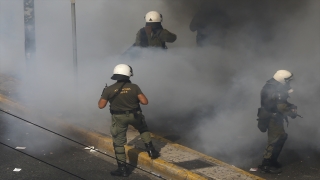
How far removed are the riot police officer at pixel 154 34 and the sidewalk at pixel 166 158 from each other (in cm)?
183

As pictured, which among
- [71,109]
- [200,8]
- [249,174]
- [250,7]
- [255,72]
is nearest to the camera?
[249,174]

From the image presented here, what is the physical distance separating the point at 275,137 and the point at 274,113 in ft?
0.99

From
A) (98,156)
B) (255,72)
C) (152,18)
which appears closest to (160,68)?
(152,18)

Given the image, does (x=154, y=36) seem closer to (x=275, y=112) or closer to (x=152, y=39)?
(x=152, y=39)

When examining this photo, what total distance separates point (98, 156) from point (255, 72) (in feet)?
11.7

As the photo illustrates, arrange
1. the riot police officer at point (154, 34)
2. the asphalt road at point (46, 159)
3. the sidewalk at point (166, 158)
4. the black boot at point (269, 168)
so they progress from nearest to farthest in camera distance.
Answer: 1. the sidewalk at point (166, 158)
2. the asphalt road at point (46, 159)
3. the black boot at point (269, 168)
4. the riot police officer at point (154, 34)

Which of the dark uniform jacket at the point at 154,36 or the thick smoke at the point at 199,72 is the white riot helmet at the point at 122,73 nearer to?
the thick smoke at the point at 199,72

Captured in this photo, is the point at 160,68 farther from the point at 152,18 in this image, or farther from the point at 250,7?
the point at 250,7

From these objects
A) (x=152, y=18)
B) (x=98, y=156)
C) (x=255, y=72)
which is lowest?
(x=98, y=156)

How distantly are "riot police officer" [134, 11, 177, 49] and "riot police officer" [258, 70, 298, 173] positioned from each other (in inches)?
114

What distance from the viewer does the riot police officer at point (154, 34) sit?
9.38 meters

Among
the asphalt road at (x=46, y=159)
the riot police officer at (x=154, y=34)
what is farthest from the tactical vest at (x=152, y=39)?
the asphalt road at (x=46, y=159)

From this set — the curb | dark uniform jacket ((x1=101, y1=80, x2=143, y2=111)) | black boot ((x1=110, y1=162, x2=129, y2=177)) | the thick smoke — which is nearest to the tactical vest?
the thick smoke

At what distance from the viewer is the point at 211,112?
9133 mm
